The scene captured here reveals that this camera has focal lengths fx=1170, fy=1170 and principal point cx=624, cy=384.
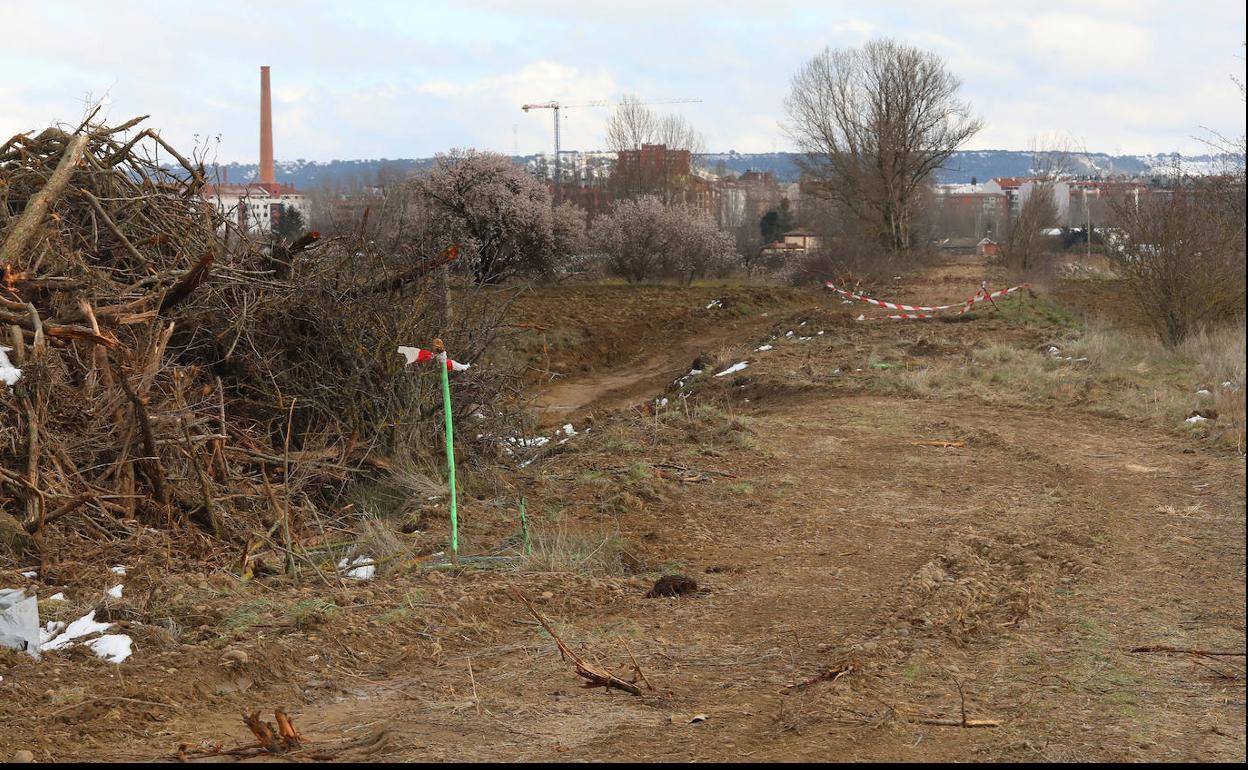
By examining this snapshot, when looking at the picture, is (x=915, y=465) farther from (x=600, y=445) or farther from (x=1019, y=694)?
(x=1019, y=694)

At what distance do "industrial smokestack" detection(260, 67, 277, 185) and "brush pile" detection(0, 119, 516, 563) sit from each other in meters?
67.4

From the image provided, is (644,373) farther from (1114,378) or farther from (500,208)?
(500,208)

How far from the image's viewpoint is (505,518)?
28.4 feet

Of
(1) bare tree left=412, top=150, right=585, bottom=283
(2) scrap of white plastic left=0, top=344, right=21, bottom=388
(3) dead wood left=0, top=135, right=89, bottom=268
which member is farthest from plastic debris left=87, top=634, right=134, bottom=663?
(1) bare tree left=412, top=150, right=585, bottom=283

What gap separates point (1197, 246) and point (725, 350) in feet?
24.6

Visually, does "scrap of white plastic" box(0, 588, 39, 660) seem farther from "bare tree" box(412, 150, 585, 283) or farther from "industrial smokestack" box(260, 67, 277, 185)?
"industrial smokestack" box(260, 67, 277, 185)

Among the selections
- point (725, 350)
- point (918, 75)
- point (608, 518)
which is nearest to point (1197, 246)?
point (725, 350)

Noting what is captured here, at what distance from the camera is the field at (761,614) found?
4215mm

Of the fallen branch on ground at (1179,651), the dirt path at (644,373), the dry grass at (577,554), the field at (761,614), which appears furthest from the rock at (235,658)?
the dirt path at (644,373)

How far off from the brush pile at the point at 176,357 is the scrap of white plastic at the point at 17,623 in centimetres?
155

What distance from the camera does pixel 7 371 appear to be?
715 cm

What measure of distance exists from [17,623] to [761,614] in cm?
349

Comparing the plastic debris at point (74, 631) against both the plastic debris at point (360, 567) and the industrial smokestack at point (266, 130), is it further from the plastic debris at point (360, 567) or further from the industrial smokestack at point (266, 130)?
the industrial smokestack at point (266, 130)

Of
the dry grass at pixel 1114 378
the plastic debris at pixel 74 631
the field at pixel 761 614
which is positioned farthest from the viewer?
the dry grass at pixel 1114 378
